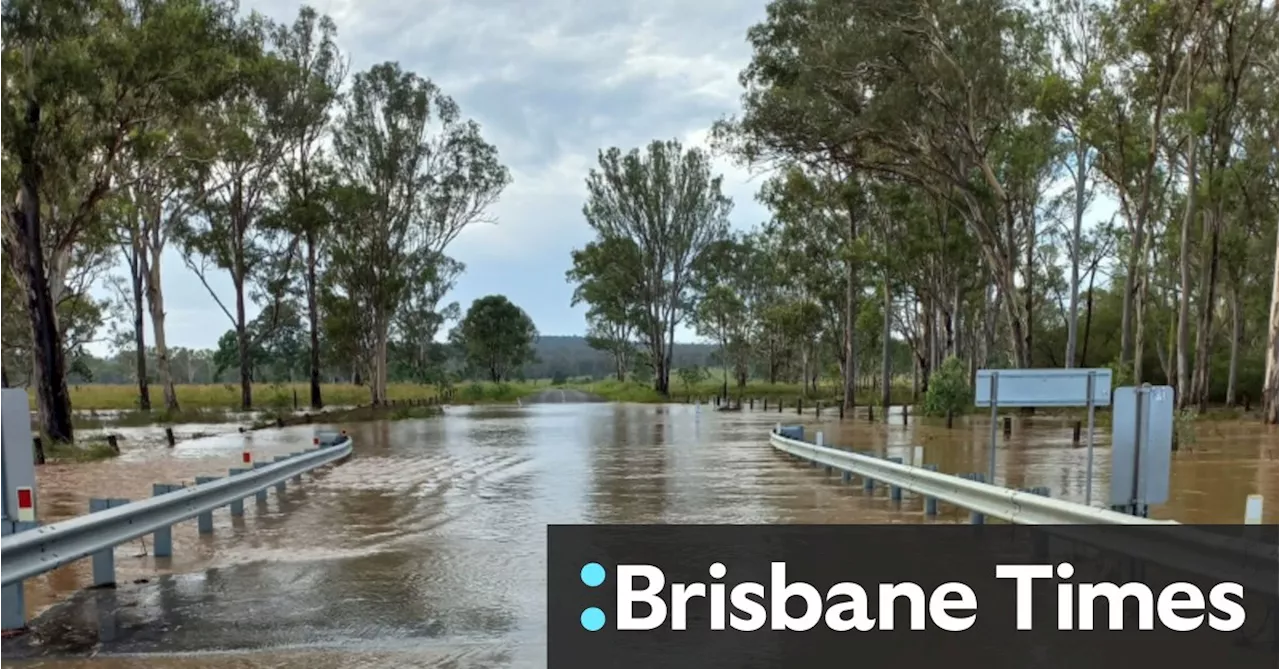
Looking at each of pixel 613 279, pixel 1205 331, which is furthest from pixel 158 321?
pixel 1205 331

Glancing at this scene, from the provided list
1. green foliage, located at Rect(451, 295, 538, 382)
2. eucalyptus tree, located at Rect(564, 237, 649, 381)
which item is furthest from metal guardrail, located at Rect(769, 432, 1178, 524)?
green foliage, located at Rect(451, 295, 538, 382)

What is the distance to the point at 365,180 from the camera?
5400 centimetres

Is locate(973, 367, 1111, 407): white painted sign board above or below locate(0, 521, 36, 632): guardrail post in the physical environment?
above

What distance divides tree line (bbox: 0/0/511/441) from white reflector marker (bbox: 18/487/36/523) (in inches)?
680

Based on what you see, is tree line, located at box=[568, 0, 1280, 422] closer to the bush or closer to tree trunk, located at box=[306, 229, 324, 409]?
the bush

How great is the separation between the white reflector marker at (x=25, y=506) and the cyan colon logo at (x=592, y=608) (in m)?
3.78

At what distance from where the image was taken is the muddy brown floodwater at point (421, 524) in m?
6.12

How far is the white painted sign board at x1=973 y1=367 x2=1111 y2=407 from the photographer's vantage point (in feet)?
29.6

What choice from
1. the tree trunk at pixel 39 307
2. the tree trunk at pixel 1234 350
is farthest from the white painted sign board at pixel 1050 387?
the tree trunk at pixel 1234 350

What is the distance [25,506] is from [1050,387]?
8290mm

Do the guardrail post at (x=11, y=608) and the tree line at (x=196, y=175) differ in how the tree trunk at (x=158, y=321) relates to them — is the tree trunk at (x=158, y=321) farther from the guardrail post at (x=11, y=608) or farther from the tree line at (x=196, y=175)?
the guardrail post at (x=11, y=608)

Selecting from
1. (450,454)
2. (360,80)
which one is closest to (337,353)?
(360,80)

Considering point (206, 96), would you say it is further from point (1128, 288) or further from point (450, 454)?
point (1128, 288)

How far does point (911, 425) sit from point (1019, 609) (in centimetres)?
2568
